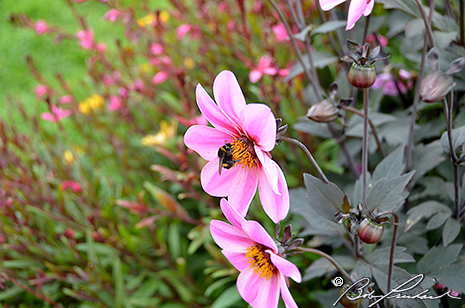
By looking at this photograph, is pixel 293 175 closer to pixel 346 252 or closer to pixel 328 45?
pixel 346 252

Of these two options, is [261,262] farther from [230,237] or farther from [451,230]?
[451,230]

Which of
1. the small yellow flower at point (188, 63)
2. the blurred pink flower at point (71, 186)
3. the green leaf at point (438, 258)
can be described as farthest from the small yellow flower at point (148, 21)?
the green leaf at point (438, 258)

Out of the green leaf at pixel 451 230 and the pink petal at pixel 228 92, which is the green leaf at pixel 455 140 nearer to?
the green leaf at pixel 451 230

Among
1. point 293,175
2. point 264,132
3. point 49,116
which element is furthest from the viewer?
point 49,116

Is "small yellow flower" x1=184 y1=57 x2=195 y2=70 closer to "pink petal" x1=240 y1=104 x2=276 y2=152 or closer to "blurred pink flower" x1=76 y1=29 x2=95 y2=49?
"blurred pink flower" x1=76 y1=29 x2=95 y2=49

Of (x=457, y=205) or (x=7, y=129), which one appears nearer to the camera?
(x=457, y=205)

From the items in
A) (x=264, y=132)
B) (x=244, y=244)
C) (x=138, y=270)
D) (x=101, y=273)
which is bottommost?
(x=138, y=270)

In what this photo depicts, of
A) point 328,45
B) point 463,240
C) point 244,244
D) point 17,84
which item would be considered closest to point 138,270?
point 244,244
